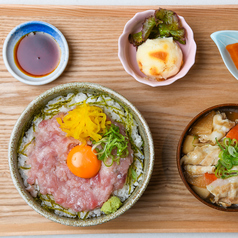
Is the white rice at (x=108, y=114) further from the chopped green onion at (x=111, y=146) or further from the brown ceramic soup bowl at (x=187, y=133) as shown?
the brown ceramic soup bowl at (x=187, y=133)

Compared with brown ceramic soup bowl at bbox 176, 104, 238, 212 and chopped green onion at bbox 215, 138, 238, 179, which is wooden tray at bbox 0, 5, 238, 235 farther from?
chopped green onion at bbox 215, 138, 238, 179

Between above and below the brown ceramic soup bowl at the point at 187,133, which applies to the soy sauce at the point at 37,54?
above

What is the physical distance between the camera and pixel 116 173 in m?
2.36

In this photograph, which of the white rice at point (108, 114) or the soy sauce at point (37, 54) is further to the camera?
the soy sauce at point (37, 54)

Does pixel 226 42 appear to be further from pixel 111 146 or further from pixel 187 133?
pixel 111 146

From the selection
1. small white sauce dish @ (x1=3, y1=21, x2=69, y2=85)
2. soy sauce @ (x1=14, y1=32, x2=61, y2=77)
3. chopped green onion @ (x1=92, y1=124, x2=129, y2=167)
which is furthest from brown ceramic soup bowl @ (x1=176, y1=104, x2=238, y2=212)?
soy sauce @ (x1=14, y1=32, x2=61, y2=77)

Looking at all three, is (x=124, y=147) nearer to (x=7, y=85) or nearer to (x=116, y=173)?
(x=116, y=173)

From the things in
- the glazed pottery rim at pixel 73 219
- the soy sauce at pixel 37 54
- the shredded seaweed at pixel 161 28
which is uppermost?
the shredded seaweed at pixel 161 28

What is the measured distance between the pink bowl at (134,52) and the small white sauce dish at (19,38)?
19.6 inches

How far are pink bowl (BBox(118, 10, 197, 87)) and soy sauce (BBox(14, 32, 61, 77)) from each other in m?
0.59

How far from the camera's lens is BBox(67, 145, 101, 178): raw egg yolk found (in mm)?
2303

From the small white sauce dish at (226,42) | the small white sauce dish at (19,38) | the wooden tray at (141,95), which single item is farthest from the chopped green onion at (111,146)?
the small white sauce dish at (226,42)

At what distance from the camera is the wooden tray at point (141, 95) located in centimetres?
259

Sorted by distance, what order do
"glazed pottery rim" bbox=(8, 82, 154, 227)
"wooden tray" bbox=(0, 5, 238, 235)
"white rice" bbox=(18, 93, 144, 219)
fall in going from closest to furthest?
"glazed pottery rim" bbox=(8, 82, 154, 227), "white rice" bbox=(18, 93, 144, 219), "wooden tray" bbox=(0, 5, 238, 235)
